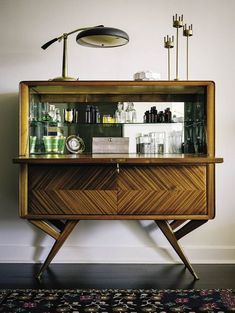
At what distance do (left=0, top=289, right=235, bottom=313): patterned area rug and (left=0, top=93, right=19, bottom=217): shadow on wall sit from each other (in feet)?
2.88

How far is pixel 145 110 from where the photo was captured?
10.1 feet

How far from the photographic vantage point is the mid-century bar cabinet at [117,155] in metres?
2.62

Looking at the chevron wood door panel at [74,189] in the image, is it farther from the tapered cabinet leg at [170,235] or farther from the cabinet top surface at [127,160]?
the tapered cabinet leg at [170,235]

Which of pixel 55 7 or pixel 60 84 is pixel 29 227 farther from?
pixel 55 7

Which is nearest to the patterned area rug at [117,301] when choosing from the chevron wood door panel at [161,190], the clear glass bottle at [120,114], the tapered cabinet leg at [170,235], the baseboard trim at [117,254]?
the tapered cabinet leg at [170,235]

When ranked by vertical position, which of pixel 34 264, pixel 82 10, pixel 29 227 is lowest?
pixel 34 264

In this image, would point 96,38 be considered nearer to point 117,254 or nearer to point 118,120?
point 118,120

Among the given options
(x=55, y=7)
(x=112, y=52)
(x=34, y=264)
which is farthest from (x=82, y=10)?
(x=34, y=264)

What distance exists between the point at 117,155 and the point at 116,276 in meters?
0.85

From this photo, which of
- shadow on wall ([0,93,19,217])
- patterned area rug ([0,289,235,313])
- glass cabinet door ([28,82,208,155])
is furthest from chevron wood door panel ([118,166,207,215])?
shadow on wall ([0,93,19,217])

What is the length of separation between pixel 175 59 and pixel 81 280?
183 centimetres

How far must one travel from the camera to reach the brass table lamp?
8.71 ft

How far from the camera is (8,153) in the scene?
10.6 ft

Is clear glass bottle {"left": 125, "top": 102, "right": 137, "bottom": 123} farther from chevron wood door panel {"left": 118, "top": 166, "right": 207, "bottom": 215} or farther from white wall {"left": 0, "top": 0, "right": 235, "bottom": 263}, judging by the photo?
chevron wood door panel {"left": 118, "top": 166, "right": 207, "bottom": 215}
